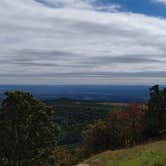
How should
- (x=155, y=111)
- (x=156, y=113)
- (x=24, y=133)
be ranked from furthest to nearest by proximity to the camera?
(x=155, y=111), (x=156, y=113), (x=24, y=133)

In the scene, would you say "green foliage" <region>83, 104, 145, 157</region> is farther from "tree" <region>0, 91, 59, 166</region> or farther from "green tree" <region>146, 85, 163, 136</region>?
"tree" <region>0, 91, 59, 166</region>

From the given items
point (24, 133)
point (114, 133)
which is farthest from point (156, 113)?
point (24, 133)

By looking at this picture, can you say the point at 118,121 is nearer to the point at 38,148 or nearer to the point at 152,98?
the point at 152,98

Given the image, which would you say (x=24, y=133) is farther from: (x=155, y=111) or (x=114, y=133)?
(x=155, y=111)

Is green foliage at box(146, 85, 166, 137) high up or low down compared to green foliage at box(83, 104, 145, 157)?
up

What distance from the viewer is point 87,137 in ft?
186

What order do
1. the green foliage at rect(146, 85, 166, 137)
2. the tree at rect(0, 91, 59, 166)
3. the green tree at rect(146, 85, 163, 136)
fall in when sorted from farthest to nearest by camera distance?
the green tree at rect(146, 85, 163, 136) → the green foliage at rect(146, 85, 166, 137) → the tree at rect(0, 91, 59, 166)

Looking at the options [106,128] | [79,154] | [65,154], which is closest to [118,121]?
[106,128]

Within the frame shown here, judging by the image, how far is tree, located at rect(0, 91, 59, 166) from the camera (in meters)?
35.3

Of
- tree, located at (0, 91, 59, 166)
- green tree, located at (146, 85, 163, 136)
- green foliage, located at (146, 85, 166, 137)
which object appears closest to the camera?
tree, located at (0, 91, 59, 166)

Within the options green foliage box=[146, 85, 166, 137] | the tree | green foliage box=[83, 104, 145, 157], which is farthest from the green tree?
the tree

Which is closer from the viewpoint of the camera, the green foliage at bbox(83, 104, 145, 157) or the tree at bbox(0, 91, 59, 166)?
the tree at bbox(0, 91, 59, 166)

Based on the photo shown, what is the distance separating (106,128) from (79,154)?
580 centimetres

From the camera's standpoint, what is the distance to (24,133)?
117 ft
